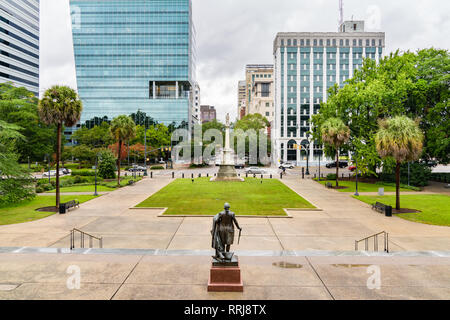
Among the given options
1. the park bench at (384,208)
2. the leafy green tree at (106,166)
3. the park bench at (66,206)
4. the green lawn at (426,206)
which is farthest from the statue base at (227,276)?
the leafy green tree at (106,166)

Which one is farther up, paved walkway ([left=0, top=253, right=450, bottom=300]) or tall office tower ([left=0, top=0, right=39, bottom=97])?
tall office tower ([left=0, top=0, right=39, bottom=97])

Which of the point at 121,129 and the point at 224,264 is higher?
the point at 121,129

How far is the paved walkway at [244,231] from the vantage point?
14.6 meters

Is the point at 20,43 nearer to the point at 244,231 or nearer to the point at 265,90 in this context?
the point at 265,90

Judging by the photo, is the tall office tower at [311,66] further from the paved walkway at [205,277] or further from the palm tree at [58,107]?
the paved walkway at [205,277]

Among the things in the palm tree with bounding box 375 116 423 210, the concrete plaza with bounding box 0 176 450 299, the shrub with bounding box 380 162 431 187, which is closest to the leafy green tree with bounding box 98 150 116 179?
the concrete plaza with bounding box 0 176 450 299

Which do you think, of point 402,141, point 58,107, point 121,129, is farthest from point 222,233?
point 121,129

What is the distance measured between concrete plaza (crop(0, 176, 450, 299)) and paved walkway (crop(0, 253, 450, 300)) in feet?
0.12

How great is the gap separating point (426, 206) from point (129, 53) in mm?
108037

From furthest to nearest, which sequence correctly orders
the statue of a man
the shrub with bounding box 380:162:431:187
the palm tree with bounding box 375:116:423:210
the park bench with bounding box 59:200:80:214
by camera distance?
the shrub with bounding box 380:162:431:187, the palm tree with bounding box 375:116:423:210, the park bench with bounding box 59:200:80:214, the statue of a man

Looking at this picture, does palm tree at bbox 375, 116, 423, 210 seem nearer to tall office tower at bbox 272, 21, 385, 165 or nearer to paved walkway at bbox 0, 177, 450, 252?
paved walkway at bbox 0, 177, 450, 252

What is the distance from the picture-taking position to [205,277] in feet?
34.2

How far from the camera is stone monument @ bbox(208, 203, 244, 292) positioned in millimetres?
9336

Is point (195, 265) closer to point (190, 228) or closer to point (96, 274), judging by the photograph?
point (96, 274)
